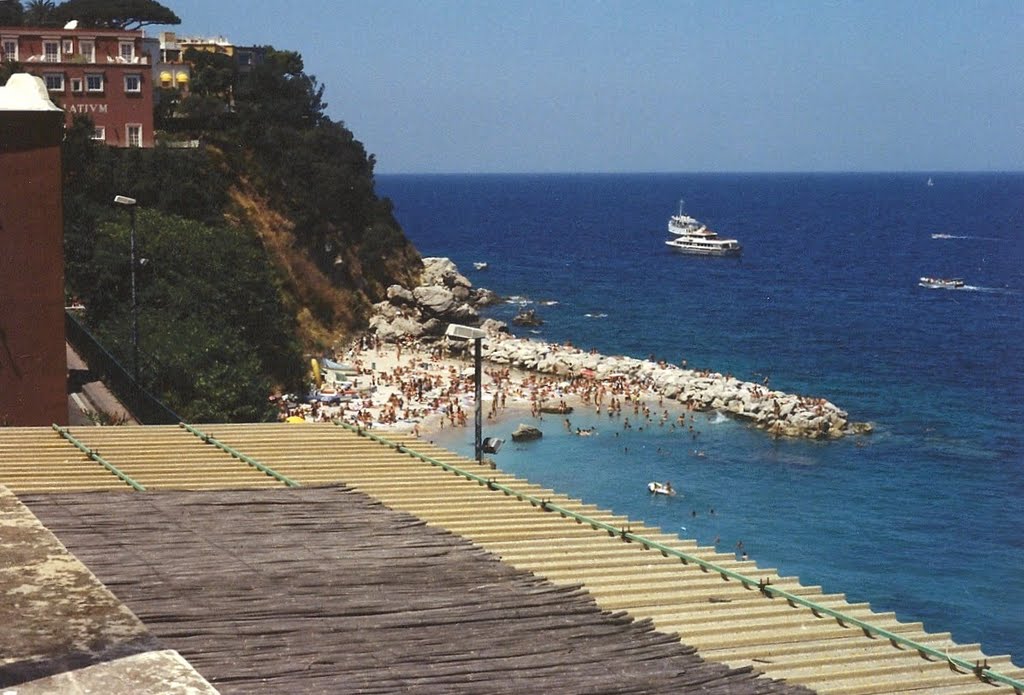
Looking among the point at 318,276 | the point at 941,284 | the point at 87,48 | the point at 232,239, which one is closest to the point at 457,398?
the point at 232,239

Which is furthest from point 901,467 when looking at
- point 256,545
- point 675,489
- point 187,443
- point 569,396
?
point 256,545

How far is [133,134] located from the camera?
61062mm

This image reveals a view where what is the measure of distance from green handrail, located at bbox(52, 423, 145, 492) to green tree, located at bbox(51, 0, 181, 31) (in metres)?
77.4

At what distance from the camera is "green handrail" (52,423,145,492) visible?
12766mm

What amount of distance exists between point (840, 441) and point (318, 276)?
87.0 feet

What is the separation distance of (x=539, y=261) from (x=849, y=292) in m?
29.4

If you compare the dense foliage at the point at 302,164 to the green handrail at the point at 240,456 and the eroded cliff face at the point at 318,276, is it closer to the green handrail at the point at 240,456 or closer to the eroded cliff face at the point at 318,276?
the eroded cliff face at the point at 318,276

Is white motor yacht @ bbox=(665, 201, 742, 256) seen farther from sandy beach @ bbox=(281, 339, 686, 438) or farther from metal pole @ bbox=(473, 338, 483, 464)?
metal pole @ bbox=(473, 338, 483, 464)

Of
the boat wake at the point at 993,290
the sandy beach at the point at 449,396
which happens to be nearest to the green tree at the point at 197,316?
the sandy beach at the point at 449,396

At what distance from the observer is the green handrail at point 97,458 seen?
12.8 metres

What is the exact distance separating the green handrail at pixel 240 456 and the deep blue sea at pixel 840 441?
63.7 ft

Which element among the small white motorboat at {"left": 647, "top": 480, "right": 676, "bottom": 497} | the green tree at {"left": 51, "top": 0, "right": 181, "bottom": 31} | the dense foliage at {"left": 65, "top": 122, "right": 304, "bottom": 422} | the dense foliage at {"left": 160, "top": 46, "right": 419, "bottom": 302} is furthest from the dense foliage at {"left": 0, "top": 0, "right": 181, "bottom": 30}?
the small white motorboat at {"left": 647, "top": 480, "right": 676, "bottom": 497}

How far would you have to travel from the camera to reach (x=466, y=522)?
38.7 feet

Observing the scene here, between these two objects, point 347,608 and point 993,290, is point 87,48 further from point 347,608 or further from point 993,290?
point 993,290
